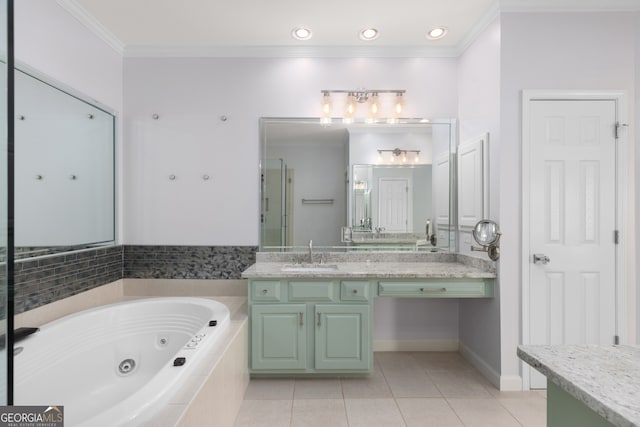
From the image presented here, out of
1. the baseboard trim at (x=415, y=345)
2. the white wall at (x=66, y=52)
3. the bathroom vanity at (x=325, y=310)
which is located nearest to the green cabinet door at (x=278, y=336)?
the bathroom vanity at (x=325, y=310)

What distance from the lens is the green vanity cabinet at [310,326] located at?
8.05 feet

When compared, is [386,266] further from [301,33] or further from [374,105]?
[301,33]

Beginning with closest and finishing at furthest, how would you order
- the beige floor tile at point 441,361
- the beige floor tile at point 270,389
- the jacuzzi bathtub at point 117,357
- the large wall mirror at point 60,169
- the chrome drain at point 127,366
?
1. the jacuzzi bathtub at point 117,357
2. the large wall mirror at point 60,169
3. the chrome drain at point 127,366
4. the beige floor tile at point 270,389
5. the beige floor tile at point 441,361

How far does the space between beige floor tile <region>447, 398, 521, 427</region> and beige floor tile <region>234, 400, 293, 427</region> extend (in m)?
1.08

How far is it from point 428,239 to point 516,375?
1212 millimetres

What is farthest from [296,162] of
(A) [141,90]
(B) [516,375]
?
(B) [516,375]

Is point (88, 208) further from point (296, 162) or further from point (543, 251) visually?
point (543, 251)

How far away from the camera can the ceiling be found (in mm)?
2373

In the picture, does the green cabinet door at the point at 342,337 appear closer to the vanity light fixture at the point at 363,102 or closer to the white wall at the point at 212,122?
the white wall at the point at 212,122

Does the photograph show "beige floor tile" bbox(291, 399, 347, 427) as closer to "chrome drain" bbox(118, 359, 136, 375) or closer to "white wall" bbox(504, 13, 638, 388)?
"chrome drain" bbox(118, 359, 136, 375)

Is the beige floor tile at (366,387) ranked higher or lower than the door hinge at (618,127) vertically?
lower

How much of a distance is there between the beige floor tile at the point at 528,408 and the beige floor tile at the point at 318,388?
1098 millimetres

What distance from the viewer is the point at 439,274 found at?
97.8 inches

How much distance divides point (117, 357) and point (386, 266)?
2.03m
